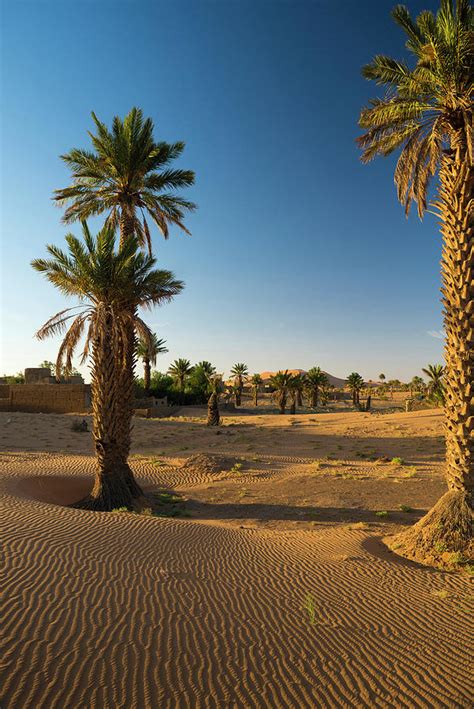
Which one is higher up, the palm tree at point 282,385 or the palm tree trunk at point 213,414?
the palm tree at point 282,385

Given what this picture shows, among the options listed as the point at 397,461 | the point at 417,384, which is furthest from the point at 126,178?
the point at 417,384

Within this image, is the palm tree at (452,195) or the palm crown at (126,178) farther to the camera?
the palm crown at (126,178)

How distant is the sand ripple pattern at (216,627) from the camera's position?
3695mm

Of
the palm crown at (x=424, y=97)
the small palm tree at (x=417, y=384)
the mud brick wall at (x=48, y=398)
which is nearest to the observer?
the palm crown at (x=424, y=97)

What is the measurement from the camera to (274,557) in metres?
8.23

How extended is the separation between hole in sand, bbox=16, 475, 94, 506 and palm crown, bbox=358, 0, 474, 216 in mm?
14981

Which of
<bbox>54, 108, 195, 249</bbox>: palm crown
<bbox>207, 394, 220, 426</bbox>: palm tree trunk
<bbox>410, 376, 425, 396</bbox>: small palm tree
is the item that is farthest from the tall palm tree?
<bbox>410, 376, 425, 396</bbox>: small palm tree

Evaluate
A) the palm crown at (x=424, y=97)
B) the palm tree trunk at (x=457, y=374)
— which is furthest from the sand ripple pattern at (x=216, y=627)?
the palm crown at (x=424, y=97)

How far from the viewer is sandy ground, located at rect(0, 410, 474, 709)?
3.75 meters

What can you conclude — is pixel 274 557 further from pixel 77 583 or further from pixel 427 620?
pixel 77 583

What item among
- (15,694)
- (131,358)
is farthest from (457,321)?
(131,358)

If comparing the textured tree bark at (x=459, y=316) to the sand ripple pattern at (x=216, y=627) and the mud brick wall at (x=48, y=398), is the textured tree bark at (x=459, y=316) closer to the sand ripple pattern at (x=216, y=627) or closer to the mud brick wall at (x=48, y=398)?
the sand ripple pattern at (x=216, y=627)

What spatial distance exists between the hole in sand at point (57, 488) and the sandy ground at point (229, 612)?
1.51 ft

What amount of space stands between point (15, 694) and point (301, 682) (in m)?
2.53
